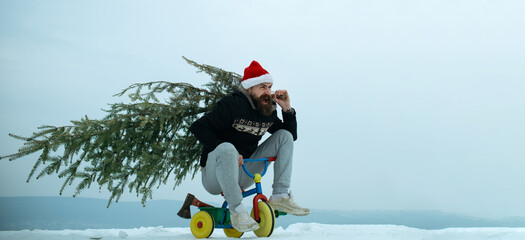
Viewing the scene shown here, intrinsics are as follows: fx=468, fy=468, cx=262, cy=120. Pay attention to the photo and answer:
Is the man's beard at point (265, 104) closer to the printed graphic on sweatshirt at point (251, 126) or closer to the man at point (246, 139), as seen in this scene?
the man at point (246, 139)

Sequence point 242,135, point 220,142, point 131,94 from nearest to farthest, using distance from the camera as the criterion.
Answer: point 220,142 → point 242,135 → point 131,94

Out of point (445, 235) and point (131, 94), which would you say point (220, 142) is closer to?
point (131, 94)

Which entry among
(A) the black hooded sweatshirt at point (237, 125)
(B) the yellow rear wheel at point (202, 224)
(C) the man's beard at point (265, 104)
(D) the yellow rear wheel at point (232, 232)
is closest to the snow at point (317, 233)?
(D) the yellow rear wheel at point (232, 232)

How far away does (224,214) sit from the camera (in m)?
3.39

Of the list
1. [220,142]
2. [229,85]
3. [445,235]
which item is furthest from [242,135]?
[445,235]

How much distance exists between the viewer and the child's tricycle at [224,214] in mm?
3166

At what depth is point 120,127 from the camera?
142 inches

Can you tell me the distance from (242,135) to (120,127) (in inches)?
37.9

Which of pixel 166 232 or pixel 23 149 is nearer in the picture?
pixel 23 149

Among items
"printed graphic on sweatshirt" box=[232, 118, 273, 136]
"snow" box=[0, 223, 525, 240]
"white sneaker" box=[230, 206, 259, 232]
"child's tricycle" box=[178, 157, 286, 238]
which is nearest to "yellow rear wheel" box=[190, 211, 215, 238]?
"child's tricycle" box=[178, 157, 286, 238]

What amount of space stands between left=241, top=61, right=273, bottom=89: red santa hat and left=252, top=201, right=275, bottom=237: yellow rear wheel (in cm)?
89

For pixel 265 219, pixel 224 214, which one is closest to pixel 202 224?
pixel 224 214

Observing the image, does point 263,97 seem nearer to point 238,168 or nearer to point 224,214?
point 238,168

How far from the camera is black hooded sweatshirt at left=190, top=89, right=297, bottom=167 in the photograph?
3.27 m
